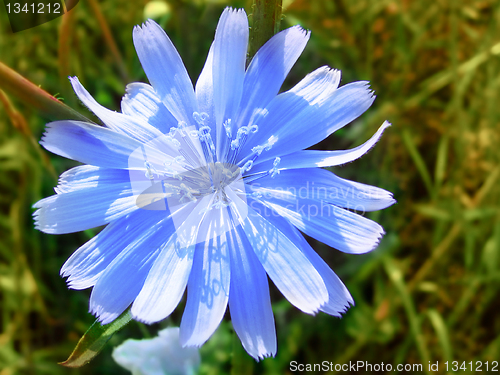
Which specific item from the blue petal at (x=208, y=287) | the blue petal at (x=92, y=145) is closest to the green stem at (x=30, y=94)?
the blue petal at (x=92, y=145)

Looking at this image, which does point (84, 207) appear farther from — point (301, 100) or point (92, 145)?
point (301, 100)

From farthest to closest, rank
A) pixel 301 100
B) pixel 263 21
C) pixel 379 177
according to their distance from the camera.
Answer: pixel 379 177 → pixel 301 100 → pixel 263 21

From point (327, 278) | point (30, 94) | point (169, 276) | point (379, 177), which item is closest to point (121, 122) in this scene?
point (30, 94)

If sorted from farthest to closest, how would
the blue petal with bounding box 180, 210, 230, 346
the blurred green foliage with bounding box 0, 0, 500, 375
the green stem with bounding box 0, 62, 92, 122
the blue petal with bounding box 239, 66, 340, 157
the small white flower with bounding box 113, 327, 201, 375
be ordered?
the blurred green foliage with bounding box 0, 0, 500, 375 < the small white flower with bounding box 113, 327, 201, 375 < the blue petal with bounding box 239, 66, 340, 157 < the blue petal with bounding box 180, 210, 230, 346 < the green stem with bounding box 0, 62, 92, 122

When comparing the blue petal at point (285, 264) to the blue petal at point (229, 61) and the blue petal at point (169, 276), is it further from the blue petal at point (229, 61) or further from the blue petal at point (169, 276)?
the blue petal at point (229, 61)

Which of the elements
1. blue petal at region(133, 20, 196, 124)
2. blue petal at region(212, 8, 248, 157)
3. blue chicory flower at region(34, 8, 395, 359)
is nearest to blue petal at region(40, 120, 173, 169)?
blue chicory flower at region(34, 8, 395, 359)

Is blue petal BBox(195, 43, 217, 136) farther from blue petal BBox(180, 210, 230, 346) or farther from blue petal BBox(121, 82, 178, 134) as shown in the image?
blue petal BBox(180, 210, 230, 346)

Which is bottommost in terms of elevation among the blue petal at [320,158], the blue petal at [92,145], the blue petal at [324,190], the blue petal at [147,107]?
the blue petal at [324,190]
